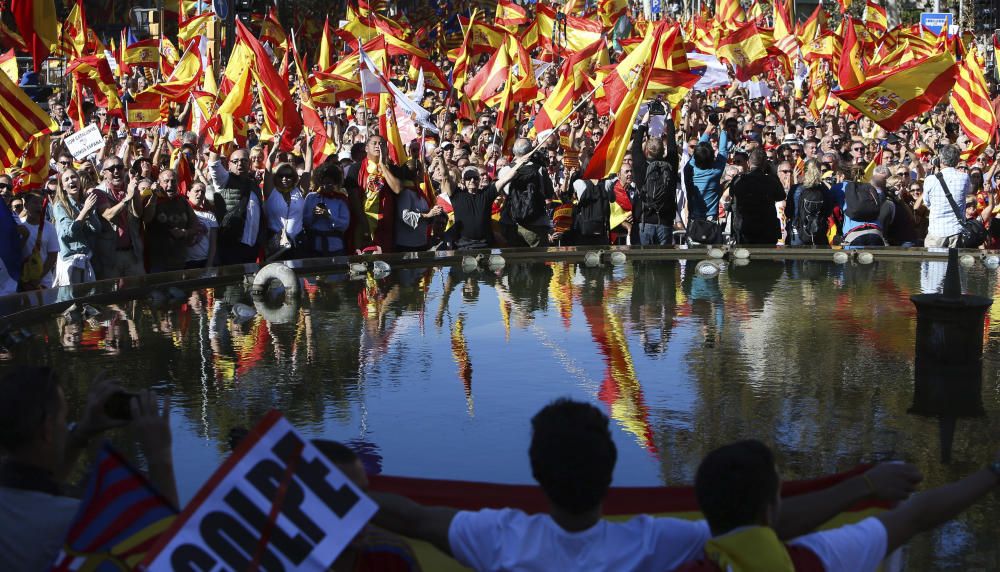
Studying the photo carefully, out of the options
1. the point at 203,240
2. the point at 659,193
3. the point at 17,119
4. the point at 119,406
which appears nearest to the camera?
the point at 119,406

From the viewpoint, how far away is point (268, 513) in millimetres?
2828

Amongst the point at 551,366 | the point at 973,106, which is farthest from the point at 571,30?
the point at 551,366

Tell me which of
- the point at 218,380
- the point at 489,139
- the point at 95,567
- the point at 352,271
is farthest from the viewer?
the point at 489,139

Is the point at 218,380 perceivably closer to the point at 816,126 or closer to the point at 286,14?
the point at 816,126

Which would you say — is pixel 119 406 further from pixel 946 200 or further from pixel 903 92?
pixel 903 92

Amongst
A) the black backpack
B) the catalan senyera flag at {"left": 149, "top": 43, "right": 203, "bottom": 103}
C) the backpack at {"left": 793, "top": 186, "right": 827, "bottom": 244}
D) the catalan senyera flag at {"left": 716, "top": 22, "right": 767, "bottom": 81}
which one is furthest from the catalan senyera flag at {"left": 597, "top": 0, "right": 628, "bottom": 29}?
the black backpack

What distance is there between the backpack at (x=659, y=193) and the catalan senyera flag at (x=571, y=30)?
28.6ft

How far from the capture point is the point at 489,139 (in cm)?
2133

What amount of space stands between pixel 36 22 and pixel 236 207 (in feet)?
9.80

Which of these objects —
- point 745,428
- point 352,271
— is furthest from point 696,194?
point 745,428

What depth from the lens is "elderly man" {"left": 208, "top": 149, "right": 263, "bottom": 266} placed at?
1252cm

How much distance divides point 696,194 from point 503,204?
2.09 m

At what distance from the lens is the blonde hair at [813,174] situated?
14.3m

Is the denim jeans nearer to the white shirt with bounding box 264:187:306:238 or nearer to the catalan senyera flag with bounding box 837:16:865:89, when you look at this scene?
the white shirt with bounding box 264:187:306:238
